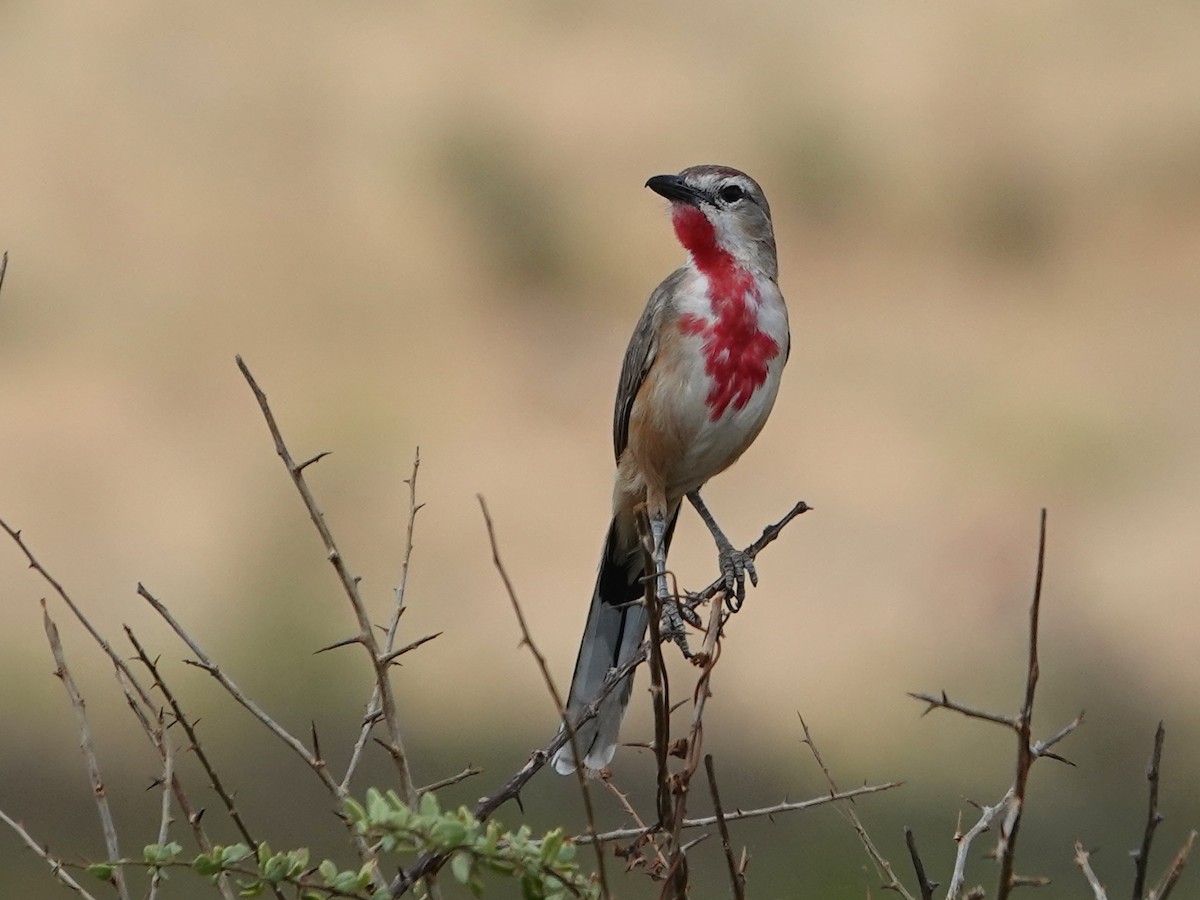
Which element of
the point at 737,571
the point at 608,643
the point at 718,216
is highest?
the point at 718,216

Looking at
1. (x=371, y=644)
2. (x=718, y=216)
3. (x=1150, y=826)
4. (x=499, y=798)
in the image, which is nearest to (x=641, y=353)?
(x=718, y=216)

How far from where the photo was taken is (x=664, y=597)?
3570 millimetres

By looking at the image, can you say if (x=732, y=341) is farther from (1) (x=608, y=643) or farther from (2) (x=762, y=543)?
(2) (x=762, y=543)

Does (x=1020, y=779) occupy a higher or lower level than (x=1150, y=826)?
higher

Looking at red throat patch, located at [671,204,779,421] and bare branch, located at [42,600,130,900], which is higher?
red throat patch, located at [671,204,779,421]

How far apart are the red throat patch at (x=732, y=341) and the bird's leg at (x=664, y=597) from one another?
0.34 meters

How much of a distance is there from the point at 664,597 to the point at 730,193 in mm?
1481

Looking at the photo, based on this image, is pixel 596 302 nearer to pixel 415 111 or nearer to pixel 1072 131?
pixel 415 111

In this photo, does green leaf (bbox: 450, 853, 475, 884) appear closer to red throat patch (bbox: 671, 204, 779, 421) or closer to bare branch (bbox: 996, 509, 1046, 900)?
bare branch (bbox: 996, 509, 1046, 900)

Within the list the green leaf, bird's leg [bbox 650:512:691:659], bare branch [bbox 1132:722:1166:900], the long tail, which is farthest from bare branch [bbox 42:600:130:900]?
bare branch [bbox 1132:722:1166:900]

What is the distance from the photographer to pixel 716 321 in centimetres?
450

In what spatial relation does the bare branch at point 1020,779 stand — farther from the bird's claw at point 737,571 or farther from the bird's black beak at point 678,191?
the bird's black beak at point 678,191

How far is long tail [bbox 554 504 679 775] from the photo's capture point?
3.81 m

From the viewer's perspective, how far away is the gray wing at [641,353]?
15.2ft
